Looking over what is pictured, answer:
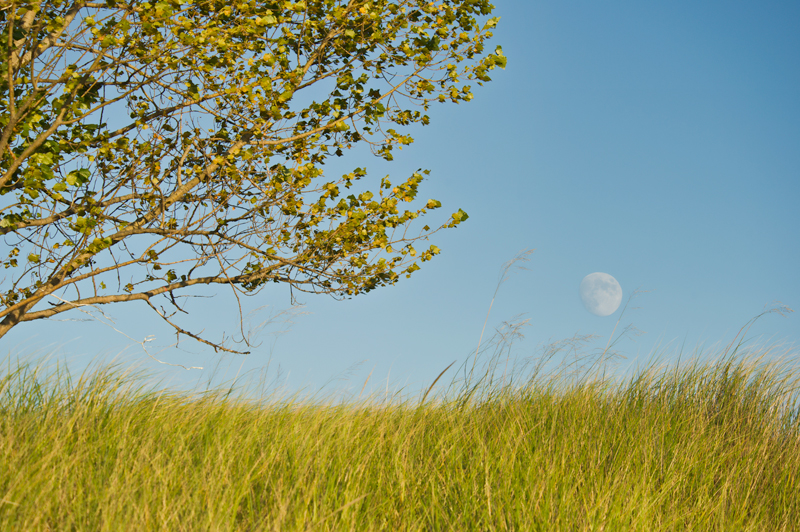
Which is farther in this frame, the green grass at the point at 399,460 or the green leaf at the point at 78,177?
the green leaf at the point at 78,177

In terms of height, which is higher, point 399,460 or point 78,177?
point 78,177

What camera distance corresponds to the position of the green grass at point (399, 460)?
2.96 m

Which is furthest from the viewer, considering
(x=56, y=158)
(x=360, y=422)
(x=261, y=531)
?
(x=360, y=422)

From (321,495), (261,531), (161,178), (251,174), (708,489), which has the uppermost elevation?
(251,174)

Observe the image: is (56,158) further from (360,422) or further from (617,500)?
(617,500)

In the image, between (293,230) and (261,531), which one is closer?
(261,531)

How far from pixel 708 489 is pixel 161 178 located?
5.54m

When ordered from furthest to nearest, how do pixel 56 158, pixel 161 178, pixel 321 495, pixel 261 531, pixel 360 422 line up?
pixel 161 178 → pixel 360 422 → pixel 56 158 → pixel 321 495 → pixel 261 531

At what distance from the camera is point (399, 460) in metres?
3.71

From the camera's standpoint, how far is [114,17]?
4.22 m

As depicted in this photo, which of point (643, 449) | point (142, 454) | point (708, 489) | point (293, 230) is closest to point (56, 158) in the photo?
point (293, 230)

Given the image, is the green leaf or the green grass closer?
the green grass

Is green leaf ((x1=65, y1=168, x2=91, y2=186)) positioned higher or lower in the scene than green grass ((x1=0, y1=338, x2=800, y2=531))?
higher

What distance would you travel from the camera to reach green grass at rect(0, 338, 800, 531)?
2.96 metres
